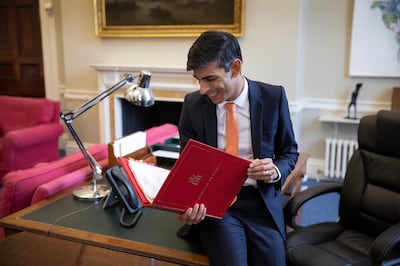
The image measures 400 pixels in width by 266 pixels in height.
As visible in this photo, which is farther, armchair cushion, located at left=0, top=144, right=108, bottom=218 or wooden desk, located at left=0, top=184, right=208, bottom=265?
armchair cushion, located at left=0, top=144, right=108, bottom=218

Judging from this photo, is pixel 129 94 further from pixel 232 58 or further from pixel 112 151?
pixel 232 58

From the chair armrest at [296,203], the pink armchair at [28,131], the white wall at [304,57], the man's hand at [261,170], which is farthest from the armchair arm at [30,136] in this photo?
the man's hand at [261,170]

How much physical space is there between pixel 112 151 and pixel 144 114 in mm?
2958

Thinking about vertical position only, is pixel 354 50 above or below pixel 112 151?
above

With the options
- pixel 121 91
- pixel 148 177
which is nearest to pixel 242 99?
pixel 148 177

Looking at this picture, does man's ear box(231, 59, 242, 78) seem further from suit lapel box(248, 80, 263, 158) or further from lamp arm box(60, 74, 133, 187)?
lamp arm box(60, 74, 133, 187)

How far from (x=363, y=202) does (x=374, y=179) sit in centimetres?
12

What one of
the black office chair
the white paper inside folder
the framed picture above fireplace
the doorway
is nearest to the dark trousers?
the black office chair

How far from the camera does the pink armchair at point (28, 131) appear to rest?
371 centimetres

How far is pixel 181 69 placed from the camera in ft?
13.7

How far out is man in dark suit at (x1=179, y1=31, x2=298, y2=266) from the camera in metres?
1.37

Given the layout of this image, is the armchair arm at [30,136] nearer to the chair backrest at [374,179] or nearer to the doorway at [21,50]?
the doorway at [21,50]

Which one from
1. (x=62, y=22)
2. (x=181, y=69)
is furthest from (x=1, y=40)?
(x=181, y=69)

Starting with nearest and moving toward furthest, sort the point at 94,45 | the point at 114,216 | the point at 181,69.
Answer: the point at 114,216 → the point at 181,69 → the point at 94,45
